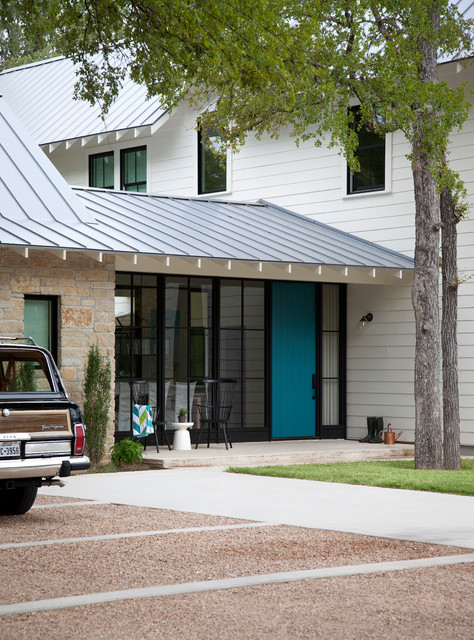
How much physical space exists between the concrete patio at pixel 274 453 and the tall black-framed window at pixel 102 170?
27.2ft

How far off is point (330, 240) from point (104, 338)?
512 centimetres

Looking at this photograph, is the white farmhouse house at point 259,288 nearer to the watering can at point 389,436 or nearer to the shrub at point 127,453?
the watering can at point 389,436

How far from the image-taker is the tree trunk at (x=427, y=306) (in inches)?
537

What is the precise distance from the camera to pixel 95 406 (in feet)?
43.6

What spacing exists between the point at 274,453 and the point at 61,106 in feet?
40.6

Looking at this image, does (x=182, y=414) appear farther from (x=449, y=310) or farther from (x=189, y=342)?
(x=449, y=310)

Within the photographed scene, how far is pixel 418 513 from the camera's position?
950cm

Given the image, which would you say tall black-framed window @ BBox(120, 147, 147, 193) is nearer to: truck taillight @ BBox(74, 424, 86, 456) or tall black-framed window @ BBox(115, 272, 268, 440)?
tall black-framed window @ BBox(115, 272, 268, 440)

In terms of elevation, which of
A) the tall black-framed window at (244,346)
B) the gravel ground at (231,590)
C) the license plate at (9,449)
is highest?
the tall black-framed window at (244,346)

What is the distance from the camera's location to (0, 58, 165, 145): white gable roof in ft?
69.8

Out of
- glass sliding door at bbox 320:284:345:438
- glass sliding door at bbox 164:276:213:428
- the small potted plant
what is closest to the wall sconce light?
glass sliding door at bbox 320:284:345:438

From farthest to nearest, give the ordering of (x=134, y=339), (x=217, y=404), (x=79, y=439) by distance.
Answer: (x=217, y=404)
(x=134, y=339)
(x=79, y=439)

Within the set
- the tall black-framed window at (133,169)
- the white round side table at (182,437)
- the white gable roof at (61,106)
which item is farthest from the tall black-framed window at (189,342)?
the tall black-framed window at (133,169)

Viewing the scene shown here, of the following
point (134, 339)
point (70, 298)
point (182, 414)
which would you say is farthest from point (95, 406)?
point (182, 414)
